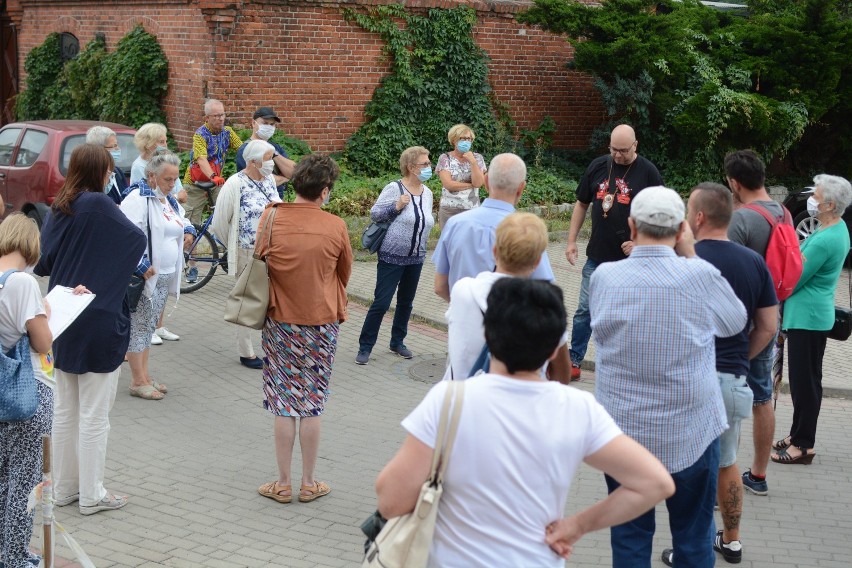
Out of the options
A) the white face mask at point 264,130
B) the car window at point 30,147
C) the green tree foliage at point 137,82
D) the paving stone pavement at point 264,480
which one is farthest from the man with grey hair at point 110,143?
the green tree foliage at point 137,82

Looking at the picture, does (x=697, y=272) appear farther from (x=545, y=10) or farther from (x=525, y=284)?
(x=545, y=10)

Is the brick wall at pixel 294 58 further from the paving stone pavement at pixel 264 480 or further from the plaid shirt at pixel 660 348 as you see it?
the plaid shirt at pixel 660 348

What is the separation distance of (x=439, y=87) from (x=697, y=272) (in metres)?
14.3

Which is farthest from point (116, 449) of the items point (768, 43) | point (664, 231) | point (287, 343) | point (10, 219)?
point (768, 43)

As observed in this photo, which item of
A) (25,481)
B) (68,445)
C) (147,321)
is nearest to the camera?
(25,481)

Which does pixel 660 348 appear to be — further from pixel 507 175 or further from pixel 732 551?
pixel 732 551

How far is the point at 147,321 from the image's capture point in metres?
7.73

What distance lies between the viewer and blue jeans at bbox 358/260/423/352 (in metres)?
9.04

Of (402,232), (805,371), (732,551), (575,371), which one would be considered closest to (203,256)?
(402,232)

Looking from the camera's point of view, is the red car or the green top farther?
the red car

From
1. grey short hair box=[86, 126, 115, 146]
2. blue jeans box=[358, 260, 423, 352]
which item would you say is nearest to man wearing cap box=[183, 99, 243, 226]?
grey short hair box=[86, 126, 115, 146]

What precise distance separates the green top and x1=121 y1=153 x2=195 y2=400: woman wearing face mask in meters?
4.38

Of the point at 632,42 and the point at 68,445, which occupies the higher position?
the point at 632,42

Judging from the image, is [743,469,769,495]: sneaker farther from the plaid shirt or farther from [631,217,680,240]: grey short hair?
[631,217,680,240]: grey short hair
